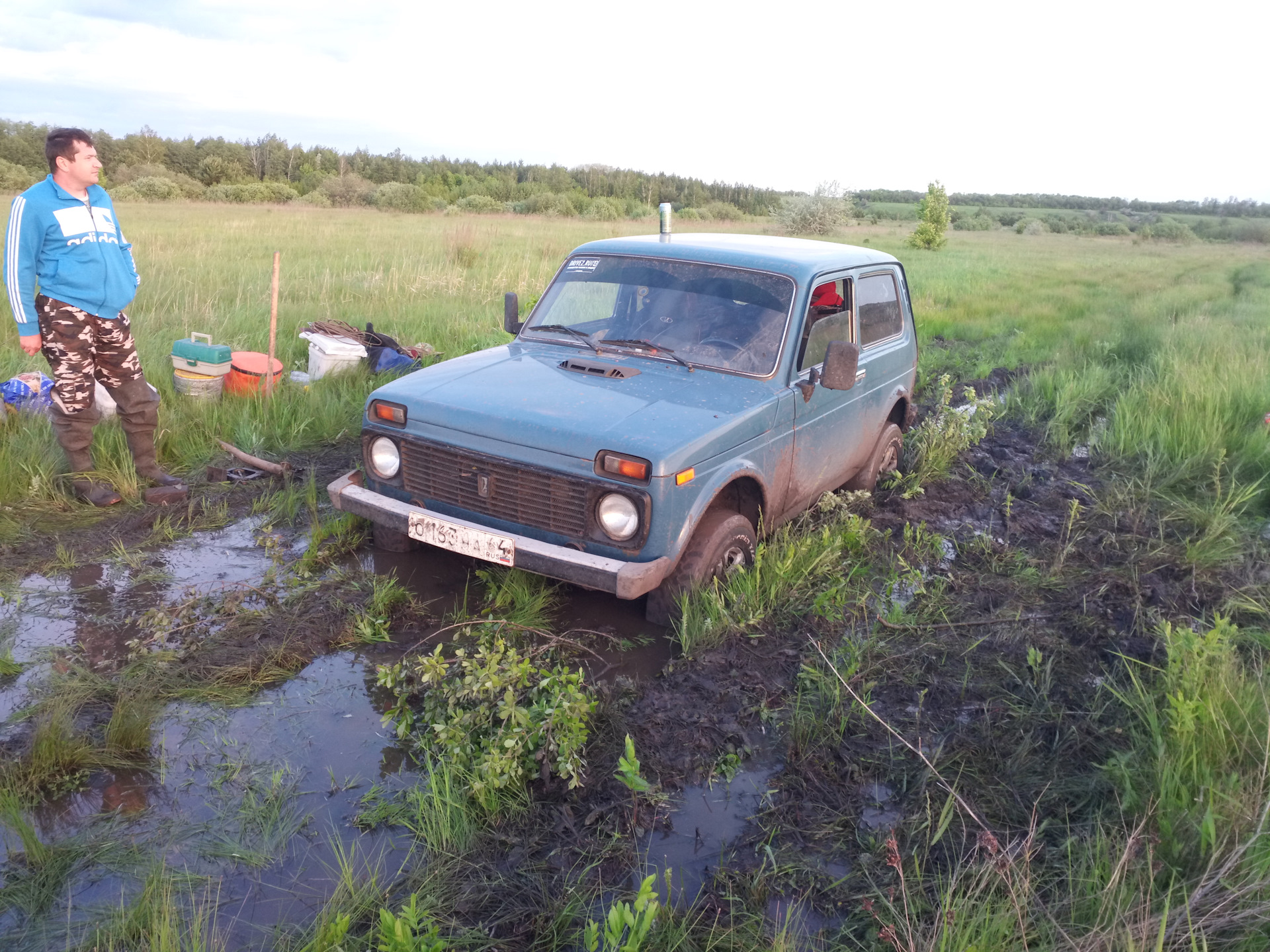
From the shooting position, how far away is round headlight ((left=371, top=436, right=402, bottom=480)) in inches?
163

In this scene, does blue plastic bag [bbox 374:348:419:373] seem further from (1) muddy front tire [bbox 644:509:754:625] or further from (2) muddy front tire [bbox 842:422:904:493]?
(1) muddy front tire [bbox 644:509:754:625]

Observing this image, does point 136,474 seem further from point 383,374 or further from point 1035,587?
point 1035,587

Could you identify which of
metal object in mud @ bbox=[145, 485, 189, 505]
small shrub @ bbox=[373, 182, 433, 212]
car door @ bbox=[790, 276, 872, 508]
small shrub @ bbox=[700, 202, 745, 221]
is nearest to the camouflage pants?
metal object in mud @ bbox=[145, 485, 189, 505]

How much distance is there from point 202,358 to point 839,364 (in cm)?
510

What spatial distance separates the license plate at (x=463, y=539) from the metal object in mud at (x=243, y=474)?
2.36 metres

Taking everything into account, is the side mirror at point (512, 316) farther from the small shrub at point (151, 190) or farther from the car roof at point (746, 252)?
the small shrub at point (151, 190)

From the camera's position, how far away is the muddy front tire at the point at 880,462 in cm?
584

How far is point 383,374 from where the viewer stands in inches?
305

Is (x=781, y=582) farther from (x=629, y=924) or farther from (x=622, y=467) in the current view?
(x=629, y=924)

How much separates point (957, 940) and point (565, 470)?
2.21m

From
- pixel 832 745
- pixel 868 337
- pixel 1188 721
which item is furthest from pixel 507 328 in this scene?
pixel 1188 721

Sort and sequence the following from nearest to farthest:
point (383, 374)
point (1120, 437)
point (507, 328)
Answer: point (507, 328) → point (1120, 437) → point (383, 374)

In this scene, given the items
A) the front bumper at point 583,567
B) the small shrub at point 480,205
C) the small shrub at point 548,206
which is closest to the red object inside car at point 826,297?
the front bumper at point 583,567

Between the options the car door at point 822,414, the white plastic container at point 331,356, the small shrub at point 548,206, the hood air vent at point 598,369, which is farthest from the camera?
the small shrub at point 548,206
